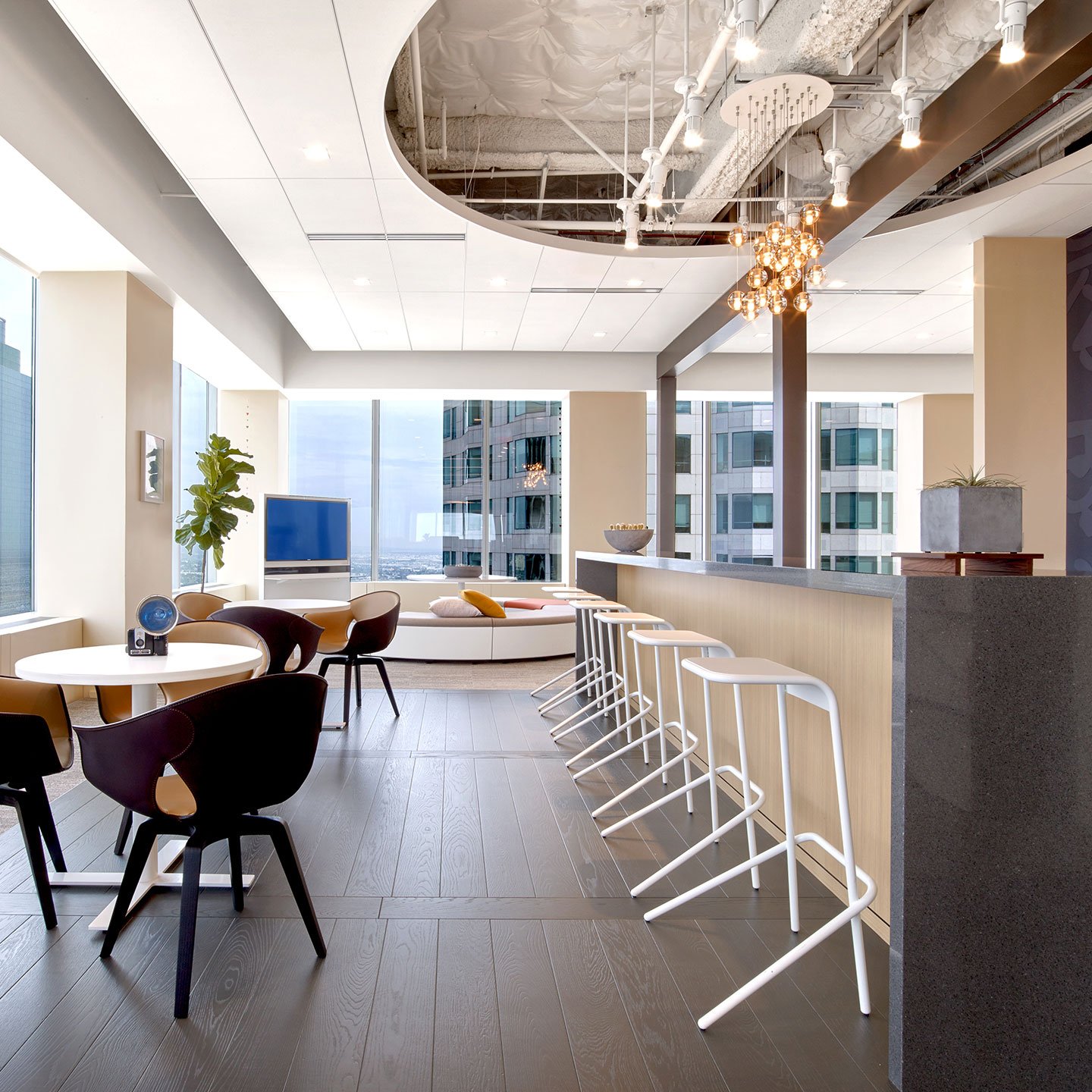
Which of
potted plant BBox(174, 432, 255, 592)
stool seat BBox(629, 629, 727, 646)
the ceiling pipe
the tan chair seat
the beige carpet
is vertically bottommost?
the beige carpet

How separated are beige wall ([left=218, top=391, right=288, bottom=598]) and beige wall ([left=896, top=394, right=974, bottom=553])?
7972 mm

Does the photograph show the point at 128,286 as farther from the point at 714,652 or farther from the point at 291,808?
the point at 714,652

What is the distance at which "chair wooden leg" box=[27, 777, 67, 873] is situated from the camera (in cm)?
257

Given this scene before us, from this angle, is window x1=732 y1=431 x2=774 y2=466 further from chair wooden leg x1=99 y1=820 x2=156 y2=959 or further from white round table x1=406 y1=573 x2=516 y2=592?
chair wooden leg x1=99 y1=820 x2=156 y2=959

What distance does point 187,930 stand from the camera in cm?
212

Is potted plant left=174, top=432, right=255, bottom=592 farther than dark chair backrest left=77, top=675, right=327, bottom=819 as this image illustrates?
Yes

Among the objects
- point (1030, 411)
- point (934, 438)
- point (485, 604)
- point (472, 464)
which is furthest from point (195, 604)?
point (934, 438)

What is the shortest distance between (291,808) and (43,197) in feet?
11.7

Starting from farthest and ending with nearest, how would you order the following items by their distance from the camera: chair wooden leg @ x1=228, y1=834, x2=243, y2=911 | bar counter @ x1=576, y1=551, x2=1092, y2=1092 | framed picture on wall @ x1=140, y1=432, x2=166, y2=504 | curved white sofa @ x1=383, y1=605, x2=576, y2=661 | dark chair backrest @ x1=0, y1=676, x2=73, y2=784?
curved white sofa @ x1=383, y1=605, x2=576, y2=661, framed picture on wall @ x1=140, y1=432, x2=166, y2=504, chair wooden leg @ x1=228, y1=834, x2=243, y2=911, dark chair backrest @ x1=0, y1=676, x2=73, y2=784, bar counter @ x1=576, y1=551, x2=1092, y2=1092

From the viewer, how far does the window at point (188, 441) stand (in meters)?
8.85

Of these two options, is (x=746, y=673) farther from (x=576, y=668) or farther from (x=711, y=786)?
(x=576, y=668)

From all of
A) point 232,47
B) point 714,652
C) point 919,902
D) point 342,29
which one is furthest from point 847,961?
point 232,47

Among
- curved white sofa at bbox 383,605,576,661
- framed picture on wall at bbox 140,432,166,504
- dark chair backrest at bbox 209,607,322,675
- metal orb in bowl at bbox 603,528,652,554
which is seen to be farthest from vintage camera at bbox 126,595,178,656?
curved white sofa at bbox 383,605,576,661

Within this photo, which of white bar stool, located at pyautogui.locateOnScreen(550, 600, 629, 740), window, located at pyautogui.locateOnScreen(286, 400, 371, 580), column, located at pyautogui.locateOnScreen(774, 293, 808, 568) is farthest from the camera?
window, located at pyautogui.locateOnScreen(286, 400, 371, 580)
